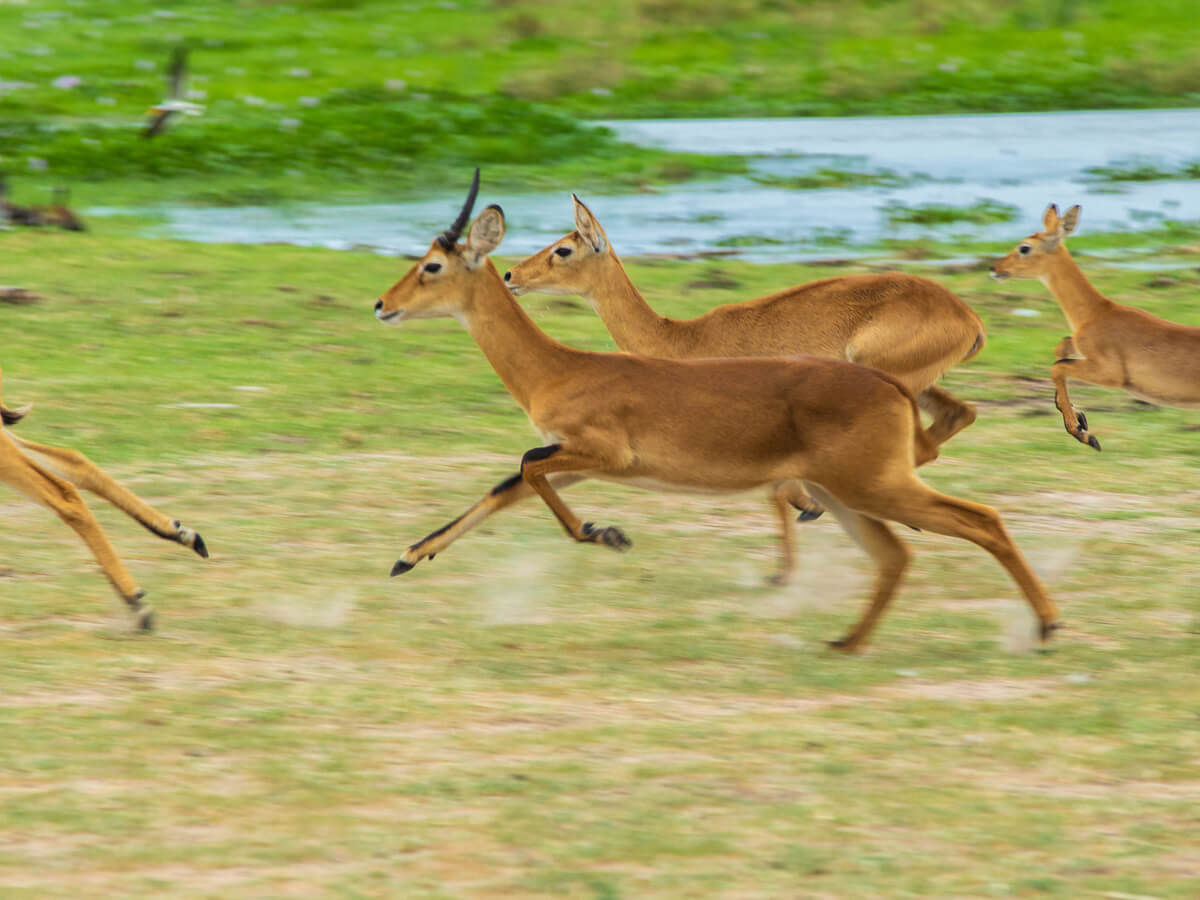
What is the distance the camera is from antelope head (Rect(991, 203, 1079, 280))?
36.3ft

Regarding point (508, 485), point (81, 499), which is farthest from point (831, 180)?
point (81, 499)

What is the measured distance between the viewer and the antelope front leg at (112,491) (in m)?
6.53

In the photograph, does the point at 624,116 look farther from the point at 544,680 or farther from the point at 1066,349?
the point at 544,680

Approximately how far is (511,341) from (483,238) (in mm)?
451

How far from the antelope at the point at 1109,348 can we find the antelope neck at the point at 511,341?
353cm

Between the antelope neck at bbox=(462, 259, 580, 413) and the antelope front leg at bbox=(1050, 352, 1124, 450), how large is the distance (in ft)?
11.5

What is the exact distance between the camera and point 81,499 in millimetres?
6395

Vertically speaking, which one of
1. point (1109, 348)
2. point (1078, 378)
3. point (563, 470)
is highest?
point (563, 470)

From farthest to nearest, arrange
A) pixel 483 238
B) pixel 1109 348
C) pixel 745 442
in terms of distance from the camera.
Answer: pixel 1109 348 < pixel 483 238 < pixel 745 442

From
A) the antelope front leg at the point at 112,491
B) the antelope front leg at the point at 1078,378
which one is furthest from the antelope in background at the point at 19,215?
the antelope front leg at the point at 112,491

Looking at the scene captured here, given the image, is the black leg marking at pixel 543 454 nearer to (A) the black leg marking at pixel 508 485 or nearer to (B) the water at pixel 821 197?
(A) the black leg marking at pixel 508 485

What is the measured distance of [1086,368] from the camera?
10.1 metres

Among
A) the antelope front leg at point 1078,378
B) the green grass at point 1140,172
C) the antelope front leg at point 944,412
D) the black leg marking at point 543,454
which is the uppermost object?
the black leg marking at point 543,454

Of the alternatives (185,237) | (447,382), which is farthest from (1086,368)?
(185,237)
